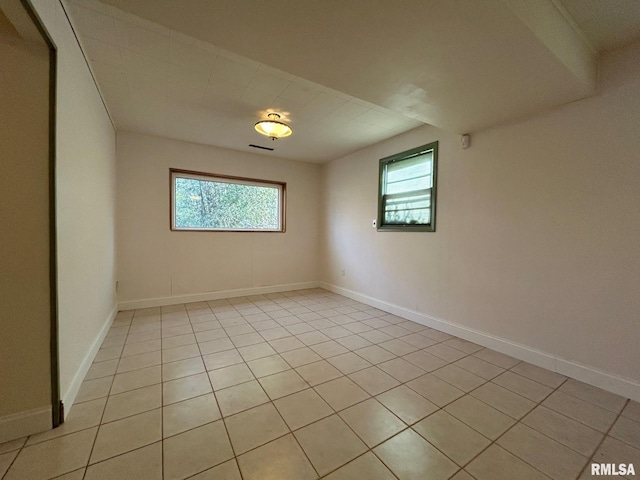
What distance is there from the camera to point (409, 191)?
11.8 feet

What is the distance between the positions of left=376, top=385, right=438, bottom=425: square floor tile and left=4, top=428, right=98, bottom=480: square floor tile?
1730mm

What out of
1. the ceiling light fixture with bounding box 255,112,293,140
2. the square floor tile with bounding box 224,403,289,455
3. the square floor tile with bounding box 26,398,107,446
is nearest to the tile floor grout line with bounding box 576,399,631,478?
the square floor tile with bounding box 224,403,289,455

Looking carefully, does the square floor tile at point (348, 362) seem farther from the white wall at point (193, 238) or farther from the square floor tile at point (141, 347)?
the white wall at point (193, 238)

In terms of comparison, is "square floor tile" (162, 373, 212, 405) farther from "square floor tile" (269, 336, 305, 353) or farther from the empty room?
"square floor tile" (269, 336, 305, 353)

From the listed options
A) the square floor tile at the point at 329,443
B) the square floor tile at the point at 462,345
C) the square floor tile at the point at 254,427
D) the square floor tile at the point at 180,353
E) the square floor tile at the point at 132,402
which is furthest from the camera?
the square floor tile at the point at 462,345

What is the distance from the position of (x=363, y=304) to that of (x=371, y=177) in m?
2.11

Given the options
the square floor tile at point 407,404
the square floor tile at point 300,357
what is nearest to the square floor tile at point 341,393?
the square floor tile at point 407,404

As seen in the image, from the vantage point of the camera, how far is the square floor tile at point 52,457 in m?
1.21

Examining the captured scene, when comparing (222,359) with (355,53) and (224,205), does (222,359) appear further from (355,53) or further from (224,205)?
(224,205)

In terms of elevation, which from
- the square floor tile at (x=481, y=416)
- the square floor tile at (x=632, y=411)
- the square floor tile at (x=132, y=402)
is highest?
the square floor tile at (x=632, y=411)

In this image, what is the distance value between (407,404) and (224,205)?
3.98m

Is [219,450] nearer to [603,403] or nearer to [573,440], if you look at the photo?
[573,440]

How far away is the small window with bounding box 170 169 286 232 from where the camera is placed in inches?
163

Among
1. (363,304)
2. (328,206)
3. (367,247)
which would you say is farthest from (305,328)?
(328,206)
